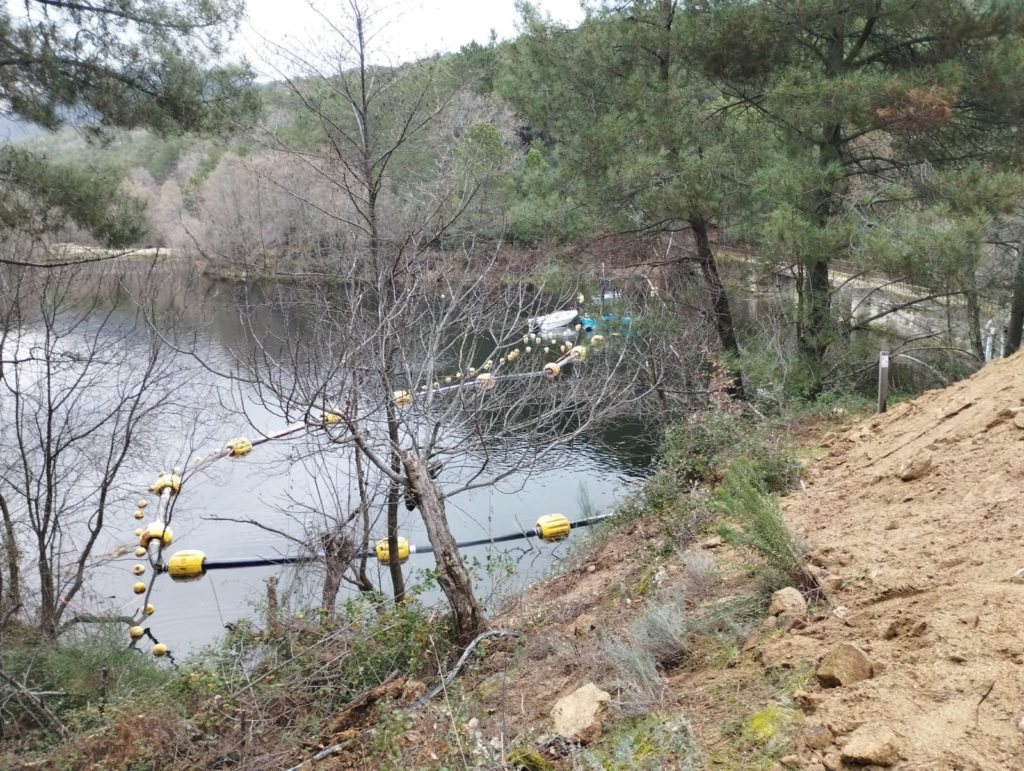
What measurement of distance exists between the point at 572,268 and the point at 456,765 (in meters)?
8.54

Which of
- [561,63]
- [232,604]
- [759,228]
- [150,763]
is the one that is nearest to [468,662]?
[150,763]

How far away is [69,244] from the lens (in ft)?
25.4

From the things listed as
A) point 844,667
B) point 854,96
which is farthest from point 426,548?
point 844,667

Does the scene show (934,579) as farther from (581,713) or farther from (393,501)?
(393,501)

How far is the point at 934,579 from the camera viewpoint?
3.12 m

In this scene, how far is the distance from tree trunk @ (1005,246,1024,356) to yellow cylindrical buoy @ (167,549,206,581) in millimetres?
9551

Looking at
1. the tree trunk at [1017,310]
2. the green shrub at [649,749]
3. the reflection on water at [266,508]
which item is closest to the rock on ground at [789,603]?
the green shrub at [649,749]

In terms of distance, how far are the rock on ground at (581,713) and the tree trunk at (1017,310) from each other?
8151 mm

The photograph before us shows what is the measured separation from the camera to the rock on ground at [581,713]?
3.01m

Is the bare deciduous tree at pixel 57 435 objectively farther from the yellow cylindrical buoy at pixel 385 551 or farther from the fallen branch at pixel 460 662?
the fallen branch at pixel 460 662

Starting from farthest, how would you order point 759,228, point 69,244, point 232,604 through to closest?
point 759,228
point 232,604
point 69,244

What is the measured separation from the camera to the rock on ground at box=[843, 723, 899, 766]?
215 cm

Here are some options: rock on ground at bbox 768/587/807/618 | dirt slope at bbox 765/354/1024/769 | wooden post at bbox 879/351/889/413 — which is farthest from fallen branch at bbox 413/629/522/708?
wooden post at bbox 879/351/889/413

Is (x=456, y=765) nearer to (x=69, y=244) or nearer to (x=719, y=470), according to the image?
(x=719, y=470)
